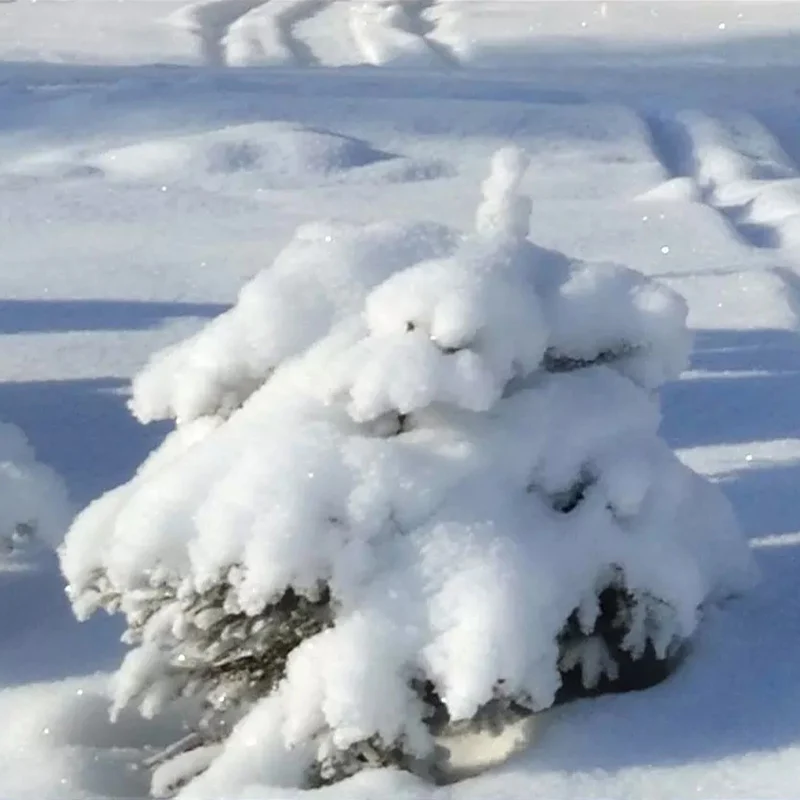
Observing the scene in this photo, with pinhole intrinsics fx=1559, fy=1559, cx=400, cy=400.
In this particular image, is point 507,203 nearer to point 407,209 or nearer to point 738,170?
point 407,209

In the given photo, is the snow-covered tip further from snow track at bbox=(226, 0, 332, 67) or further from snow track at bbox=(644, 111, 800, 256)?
snow track at bbox=(226, 0, 332, 67)

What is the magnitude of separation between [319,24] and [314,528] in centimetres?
1569

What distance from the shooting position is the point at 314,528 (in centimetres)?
245

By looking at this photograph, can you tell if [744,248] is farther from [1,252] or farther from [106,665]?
[106,665]

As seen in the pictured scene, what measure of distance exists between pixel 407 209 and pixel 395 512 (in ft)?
19.5

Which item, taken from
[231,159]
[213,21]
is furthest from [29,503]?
[213,21]

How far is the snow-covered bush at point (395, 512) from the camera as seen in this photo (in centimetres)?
243

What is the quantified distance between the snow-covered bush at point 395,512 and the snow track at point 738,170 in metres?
4.54

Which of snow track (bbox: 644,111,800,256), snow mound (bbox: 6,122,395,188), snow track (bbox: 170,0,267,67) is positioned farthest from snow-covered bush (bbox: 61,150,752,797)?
snow track (bbox: 170,0,267,67)

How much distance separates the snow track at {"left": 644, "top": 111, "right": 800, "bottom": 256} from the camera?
7875 mm

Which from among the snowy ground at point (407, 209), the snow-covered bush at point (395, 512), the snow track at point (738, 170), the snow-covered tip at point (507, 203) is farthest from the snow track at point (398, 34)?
the snow-covered bush at point (395, 512)

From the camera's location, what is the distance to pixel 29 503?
11.2ft

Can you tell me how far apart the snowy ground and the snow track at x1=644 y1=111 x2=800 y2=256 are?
0.03 metres

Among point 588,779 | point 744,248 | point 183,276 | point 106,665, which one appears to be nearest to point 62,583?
point 106,665
